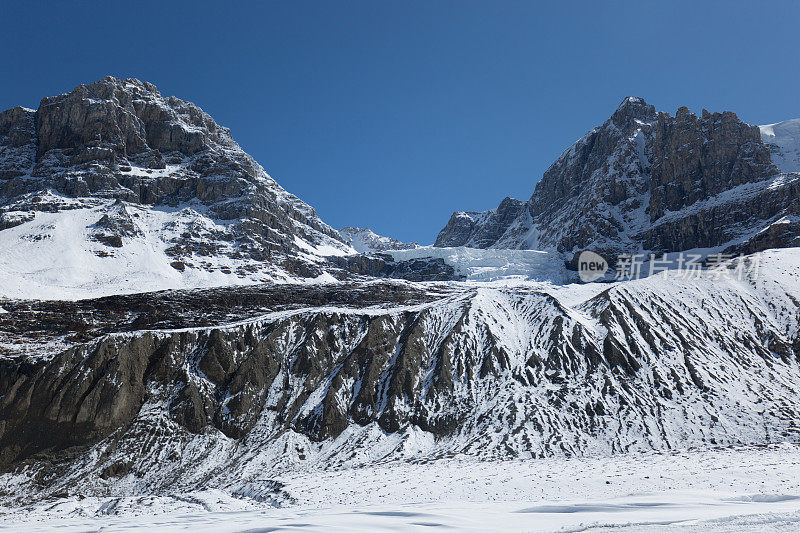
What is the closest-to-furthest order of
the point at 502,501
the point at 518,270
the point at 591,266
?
the point at 502,501 < the point at 591,266 < the point at 518,270

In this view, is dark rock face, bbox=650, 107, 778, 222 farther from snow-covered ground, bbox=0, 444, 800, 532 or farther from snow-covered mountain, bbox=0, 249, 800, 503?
snow-covered ground, bbox=0, 444, 800, 532

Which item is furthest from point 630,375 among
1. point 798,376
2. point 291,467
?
point 291,467

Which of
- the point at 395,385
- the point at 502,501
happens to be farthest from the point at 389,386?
the point at 502,501

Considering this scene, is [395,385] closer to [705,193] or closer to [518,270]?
[518,270]

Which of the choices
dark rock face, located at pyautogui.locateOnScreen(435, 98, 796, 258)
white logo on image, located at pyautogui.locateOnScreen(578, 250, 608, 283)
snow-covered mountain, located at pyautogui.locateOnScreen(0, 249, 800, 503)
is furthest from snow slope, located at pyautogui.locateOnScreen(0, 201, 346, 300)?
dark rock face, located at pyautogui.locateOnScreen(435, 98, 796, 258)

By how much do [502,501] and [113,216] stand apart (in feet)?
521

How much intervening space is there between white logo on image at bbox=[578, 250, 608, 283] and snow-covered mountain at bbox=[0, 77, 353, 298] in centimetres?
9739

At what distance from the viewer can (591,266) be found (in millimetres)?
183500

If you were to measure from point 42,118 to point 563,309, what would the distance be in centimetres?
21939

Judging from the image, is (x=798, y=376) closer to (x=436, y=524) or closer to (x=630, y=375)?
(x=630, y=375)

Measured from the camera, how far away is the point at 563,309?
65562 mm

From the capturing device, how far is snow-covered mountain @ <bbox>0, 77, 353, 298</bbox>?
400 feet

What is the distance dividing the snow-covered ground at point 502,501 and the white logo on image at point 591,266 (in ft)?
467

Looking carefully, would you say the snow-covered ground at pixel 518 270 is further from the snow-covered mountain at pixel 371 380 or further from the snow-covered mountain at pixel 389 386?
the snow-covered mountain at pixel 389 386
